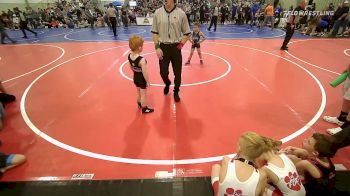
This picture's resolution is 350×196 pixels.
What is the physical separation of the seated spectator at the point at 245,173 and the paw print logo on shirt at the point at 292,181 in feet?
Answer: 0.91

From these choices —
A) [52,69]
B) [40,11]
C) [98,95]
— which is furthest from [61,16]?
[98,95]

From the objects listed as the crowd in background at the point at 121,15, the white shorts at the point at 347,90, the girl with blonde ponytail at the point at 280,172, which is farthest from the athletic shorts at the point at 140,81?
the crowd in background at the point at 121,15

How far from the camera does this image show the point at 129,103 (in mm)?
5492

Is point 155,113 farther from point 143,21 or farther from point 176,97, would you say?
point 143,21

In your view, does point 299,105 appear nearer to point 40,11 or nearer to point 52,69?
point 52,69

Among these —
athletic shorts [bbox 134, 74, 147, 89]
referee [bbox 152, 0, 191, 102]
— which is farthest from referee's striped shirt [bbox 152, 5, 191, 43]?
athletic shorts [bbox 134, 74, 147, 89]

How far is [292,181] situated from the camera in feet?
7.87

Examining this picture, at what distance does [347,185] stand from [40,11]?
23806 mm

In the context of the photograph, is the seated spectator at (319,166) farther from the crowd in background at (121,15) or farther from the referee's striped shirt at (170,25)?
the crowd in background at (121,15)

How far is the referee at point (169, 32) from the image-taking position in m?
4.73

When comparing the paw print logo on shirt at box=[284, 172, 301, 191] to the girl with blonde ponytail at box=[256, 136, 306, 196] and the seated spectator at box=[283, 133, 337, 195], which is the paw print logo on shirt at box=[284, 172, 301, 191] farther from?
the seated spectator at box=[283, 133, 337, 195]

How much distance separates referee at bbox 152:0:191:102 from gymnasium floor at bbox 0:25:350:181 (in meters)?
1.10

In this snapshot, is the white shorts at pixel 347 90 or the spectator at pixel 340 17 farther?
the spectator at pixel 340 17

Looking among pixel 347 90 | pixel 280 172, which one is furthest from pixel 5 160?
pixel 347 90
